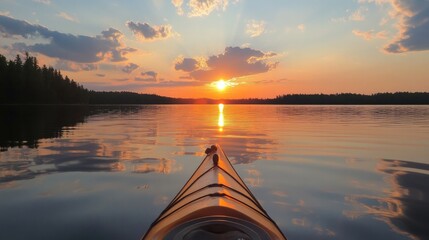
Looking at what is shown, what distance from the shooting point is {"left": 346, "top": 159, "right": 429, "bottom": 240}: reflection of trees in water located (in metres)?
7.20

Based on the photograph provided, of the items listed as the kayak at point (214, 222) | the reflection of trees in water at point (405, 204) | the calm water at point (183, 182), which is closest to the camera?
the kayak at point (214, 222)

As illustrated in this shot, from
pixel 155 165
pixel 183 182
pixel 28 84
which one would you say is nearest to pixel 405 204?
pixel 183 182

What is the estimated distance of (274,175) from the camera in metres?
12.1

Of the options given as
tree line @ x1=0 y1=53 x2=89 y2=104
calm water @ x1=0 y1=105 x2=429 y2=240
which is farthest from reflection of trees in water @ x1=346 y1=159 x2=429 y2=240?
tree line @ x1=0 y1=53 x2=89 y2=104

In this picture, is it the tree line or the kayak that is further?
the tree line

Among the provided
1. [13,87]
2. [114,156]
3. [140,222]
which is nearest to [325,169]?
[140,222]

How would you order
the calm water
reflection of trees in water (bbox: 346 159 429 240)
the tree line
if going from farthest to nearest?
the tree line
reflection of trees in water (bbox: 346 159 429 240)
the calm water

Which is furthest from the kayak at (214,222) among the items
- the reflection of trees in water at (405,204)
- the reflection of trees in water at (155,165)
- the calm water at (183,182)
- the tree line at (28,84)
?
the tree line at (28,84)

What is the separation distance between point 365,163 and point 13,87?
98.4m

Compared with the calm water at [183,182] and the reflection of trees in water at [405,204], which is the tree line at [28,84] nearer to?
the calm water at [183,182]

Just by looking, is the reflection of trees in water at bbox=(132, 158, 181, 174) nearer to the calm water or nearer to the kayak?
the calm water

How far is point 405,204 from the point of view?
8.67m

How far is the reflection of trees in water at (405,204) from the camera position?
7.20 meters

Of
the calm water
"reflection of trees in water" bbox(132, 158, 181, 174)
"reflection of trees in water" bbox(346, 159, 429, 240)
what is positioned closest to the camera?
the calm water
